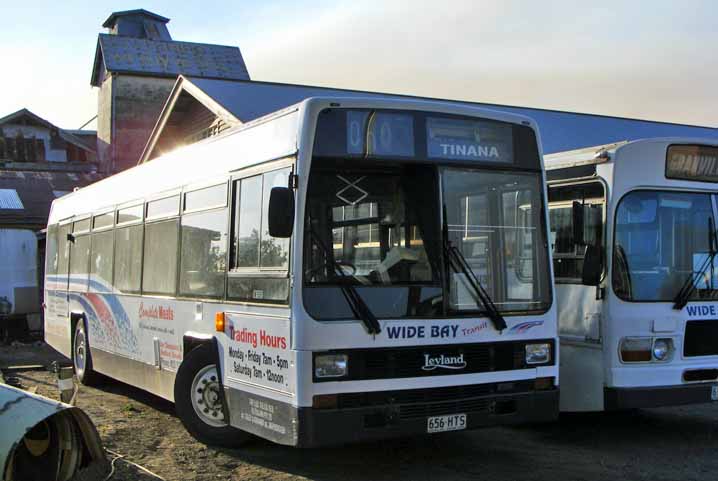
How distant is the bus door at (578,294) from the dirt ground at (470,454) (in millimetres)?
580

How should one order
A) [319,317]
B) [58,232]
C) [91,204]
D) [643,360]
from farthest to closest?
[58,232], [91,204], [643,360], [319,317]

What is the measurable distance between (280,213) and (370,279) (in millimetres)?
864

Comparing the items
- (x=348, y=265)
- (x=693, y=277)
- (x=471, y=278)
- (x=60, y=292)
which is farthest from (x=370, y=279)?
(x=60, y=292)

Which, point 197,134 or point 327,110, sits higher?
point 197,134

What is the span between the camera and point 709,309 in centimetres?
828

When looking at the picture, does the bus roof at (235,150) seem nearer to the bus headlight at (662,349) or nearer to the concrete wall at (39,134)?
the bus headlight at (662,349)

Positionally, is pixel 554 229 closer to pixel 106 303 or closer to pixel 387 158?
pixel 387 158

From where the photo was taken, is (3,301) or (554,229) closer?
(554,229)

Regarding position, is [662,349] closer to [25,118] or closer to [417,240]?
[417,240]

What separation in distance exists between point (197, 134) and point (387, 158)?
17.2 meters

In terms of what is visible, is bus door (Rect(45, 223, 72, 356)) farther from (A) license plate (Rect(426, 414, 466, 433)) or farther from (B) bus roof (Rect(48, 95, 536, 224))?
(A) license plate (Rect(426, 414, 466, 433))

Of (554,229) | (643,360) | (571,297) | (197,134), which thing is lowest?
(643,360)

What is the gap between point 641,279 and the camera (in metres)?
8.09

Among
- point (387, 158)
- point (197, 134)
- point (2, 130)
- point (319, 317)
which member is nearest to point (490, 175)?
point (387, 158)
